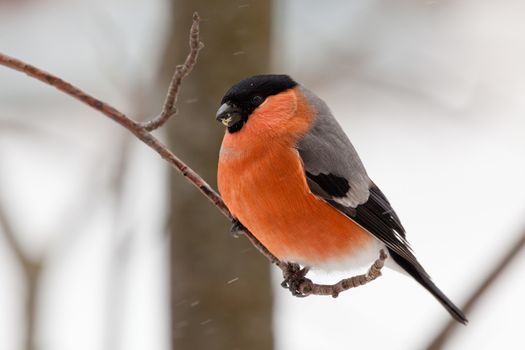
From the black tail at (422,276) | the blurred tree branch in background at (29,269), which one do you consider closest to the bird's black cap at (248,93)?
the black tail at (422,276)

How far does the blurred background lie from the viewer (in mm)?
3895

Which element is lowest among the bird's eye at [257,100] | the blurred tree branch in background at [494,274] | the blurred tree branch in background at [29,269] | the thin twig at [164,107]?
the blurred tree branch in background at [29,269]

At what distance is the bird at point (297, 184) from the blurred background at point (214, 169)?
26cm

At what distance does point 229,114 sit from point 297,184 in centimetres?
36

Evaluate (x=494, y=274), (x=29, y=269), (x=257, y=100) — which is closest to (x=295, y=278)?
(x=257, y=100)

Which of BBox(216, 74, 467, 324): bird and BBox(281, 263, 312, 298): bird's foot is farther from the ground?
BBox(216, 74, 467, 324): bird

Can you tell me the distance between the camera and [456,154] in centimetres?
806

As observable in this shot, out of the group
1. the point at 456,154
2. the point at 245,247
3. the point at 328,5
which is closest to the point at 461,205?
the point at 456,154

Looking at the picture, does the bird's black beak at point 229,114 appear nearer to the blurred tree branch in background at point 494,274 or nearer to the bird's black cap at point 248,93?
the bird's black cap at point 248,93

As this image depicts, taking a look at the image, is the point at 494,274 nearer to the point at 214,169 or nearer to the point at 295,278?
the point at 295,278

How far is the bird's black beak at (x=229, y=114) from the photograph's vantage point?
322 centimetres

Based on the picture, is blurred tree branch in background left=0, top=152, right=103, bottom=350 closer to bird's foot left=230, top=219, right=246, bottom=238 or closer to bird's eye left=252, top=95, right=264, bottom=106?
bird's foot left=230, top=219, right=246, bottom=238

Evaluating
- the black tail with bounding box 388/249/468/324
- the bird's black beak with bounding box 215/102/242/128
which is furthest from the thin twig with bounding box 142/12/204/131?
the black tail with bounding box 388/249/468/324

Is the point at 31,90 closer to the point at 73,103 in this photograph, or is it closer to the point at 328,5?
the point at 73,103
